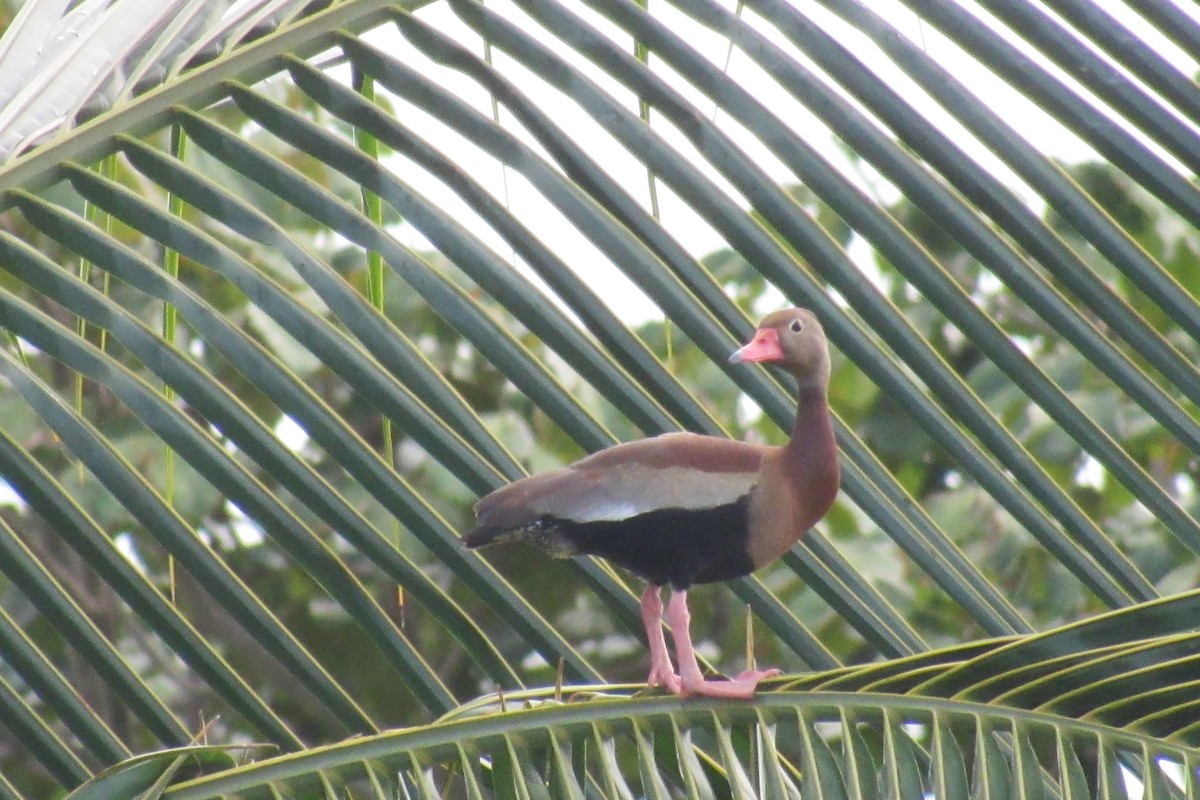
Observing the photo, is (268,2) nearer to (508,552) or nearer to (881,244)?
(881,244)

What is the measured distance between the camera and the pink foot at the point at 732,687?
156 cm

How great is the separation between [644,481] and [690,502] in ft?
0.26

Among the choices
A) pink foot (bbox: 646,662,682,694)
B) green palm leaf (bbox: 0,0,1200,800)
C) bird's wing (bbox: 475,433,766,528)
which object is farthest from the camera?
bird's wing (bbox: 475,433,766,528)

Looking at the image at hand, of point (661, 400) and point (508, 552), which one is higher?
point (508, 552)

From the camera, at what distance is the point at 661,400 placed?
162 centimetres

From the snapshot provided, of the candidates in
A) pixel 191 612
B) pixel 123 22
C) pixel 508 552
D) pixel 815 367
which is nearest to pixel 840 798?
pixel 815 367

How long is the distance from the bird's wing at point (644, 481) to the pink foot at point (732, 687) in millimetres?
314

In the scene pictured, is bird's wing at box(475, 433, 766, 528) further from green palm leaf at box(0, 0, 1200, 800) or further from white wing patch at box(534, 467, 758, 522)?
green palm leaf at box(0, 0, 1200, 800)

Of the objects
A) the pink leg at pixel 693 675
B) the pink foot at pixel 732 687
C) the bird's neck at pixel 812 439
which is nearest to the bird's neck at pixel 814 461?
the bird's neck at pixel 812 439

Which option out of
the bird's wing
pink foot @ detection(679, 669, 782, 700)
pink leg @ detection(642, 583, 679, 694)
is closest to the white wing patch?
the bird's wing

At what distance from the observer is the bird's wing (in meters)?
1.95

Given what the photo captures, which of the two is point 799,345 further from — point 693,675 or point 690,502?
point 693,675

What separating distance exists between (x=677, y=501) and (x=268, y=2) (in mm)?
780

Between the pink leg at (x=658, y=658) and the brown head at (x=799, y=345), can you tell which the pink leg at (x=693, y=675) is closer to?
the pink leg at (x=658, y=658)
